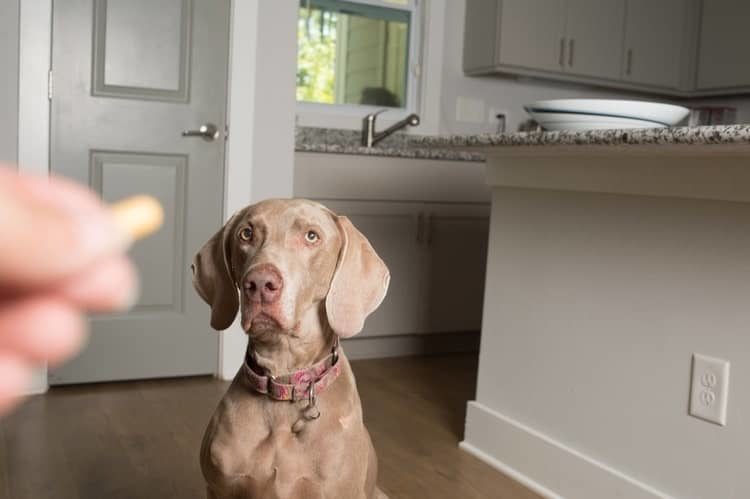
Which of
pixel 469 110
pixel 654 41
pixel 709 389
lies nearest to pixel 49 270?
pixel 709 389

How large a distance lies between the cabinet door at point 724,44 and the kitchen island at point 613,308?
275cm

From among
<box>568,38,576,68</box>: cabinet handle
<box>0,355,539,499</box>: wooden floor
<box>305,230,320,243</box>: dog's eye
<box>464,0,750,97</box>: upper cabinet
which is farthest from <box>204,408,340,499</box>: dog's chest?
<box>568,38,576,68</box>: cabinet handle

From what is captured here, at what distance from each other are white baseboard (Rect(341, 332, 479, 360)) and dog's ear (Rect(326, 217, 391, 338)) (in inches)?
90.8

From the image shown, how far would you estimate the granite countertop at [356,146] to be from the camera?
370 cm

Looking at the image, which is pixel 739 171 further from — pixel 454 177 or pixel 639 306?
pixel 454 177

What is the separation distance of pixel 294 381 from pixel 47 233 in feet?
4.33

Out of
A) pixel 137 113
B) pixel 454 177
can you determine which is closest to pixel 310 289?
pixel 137 113

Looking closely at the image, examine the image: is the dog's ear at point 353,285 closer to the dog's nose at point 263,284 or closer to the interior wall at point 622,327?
the dog's nose at point 263,284

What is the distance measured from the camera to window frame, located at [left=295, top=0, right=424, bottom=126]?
4.33m

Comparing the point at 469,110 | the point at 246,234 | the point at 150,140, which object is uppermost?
the point at 469,110

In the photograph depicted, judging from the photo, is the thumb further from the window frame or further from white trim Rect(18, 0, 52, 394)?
the window frame

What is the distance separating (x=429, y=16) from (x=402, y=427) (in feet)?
8.03

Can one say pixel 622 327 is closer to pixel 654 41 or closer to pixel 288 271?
pixel 288 271

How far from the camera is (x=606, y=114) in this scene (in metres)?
2.02
